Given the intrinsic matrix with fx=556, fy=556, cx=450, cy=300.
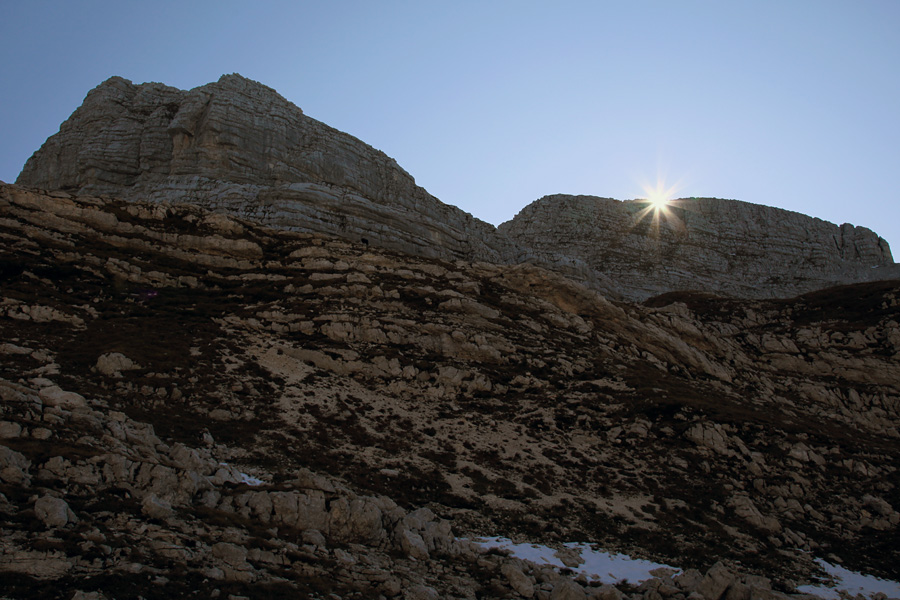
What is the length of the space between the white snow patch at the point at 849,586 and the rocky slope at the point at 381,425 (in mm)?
868

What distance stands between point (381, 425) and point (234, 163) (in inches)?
2121

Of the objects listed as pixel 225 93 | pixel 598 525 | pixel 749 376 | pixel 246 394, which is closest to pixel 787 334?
pixel 749 376

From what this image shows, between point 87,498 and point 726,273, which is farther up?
point 726,273

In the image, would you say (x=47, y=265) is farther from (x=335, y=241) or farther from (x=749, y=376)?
(x=749, y=376)

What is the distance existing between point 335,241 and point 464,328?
76.9ft

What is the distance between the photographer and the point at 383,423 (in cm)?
3028

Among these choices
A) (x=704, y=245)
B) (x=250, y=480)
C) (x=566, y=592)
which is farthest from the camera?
(x=704, y=245)

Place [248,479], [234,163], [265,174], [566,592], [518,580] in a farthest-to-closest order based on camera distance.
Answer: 1. [265,174]
2. [234,163]
3. [248,479]
4. [518,580]
5. [566,592]

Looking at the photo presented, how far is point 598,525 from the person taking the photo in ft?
76.1

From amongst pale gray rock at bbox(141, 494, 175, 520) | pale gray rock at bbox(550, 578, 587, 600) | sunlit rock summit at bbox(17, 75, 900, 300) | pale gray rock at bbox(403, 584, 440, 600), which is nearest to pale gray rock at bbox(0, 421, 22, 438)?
pale gray rock at bbox(141, 494, 175, 520)

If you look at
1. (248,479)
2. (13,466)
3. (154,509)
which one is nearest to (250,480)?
(248,479)

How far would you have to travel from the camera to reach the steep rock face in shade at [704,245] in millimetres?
110812

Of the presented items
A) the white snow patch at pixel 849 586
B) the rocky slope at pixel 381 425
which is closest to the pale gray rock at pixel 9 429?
the rocky slope at pixel 381 425

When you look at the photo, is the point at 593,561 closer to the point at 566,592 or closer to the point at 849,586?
the point at 566,592
